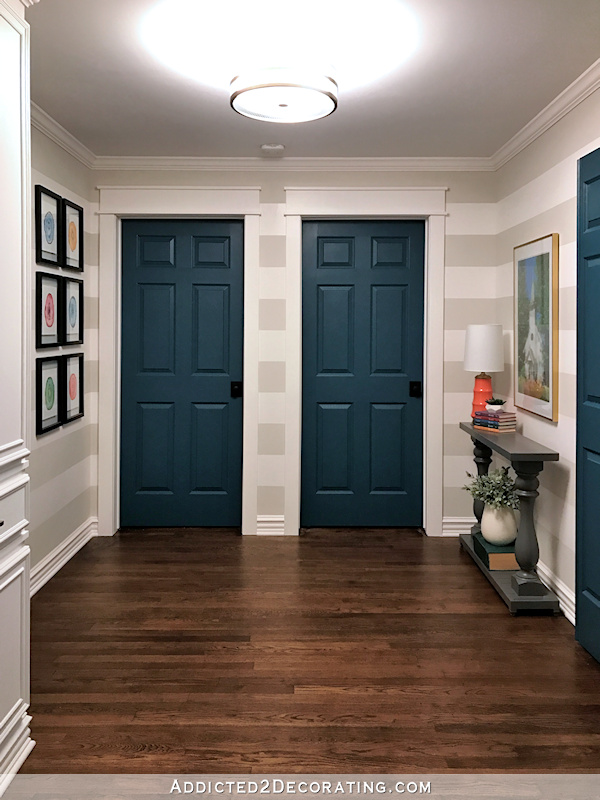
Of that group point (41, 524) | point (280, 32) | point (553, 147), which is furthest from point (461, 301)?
point (41, 524)

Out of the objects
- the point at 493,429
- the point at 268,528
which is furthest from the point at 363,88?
the point at 268,528

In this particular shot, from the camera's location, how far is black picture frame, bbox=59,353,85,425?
13.6 ft

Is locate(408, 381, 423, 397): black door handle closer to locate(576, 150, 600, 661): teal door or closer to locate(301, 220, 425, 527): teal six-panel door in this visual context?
locate(301, 220, 425, 527): teal six-panel door

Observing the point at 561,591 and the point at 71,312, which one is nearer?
the point at 561,591

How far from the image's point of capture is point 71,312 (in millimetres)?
4289

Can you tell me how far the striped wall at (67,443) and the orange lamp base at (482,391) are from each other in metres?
2.51

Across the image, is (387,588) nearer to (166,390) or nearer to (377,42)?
(166,390)

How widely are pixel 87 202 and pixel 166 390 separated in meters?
1.35

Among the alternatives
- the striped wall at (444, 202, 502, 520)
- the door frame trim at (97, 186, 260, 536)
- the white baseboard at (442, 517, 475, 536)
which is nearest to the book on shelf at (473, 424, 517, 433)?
the striped wall at (444, 202, 502, 520)

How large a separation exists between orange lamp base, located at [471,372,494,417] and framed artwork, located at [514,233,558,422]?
17 cm

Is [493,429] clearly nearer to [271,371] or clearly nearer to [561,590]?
[561,590]

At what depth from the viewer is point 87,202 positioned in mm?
4609

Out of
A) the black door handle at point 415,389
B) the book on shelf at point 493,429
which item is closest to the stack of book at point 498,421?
the book on shelf at point 493,429

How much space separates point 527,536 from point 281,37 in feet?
8.39
